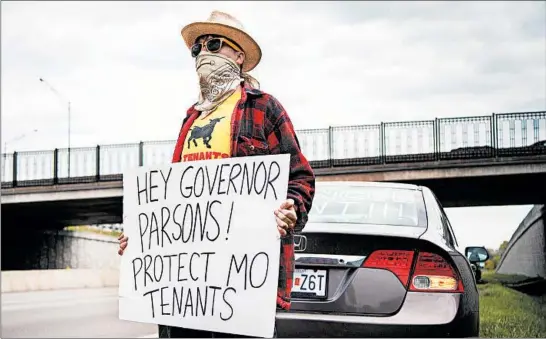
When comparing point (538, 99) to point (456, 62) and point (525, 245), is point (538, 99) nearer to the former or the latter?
point (456, 62)

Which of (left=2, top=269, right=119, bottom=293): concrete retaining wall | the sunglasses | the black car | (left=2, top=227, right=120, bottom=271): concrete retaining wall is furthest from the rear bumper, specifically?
(left=2, top=227, right=120, bottom=271): concrete retaining wall

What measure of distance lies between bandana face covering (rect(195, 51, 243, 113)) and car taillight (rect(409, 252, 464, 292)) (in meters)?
1.56

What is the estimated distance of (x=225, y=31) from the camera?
12.0 ft

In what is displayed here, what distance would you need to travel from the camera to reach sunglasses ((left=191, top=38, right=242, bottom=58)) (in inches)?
144

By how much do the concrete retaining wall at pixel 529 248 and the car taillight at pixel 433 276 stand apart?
176 centimetres

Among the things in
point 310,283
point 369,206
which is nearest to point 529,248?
point 369,206

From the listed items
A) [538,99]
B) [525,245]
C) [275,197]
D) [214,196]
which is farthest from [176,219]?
[525,245]

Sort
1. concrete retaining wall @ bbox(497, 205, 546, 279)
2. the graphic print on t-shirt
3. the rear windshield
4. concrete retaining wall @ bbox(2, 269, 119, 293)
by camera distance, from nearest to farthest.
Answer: the graphic print on t-shirt → the rear windshield → concrete retaining wall @ bbox(497, 205, 546, 279) → concrete retaining wall @ bbox(2, 269, 119, 293)

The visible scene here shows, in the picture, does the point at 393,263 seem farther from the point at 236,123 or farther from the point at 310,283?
the point at 236,123

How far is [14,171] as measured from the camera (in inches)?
1390

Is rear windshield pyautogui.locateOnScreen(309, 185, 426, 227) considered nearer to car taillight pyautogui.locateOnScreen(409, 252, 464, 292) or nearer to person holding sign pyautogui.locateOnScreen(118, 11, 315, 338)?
car taillight pyautogui.locateOnScreen(409, 252, 464, 292)

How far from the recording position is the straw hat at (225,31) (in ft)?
11.9

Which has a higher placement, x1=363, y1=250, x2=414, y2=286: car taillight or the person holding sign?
the person holding sign

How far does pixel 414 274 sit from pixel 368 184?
1164 millimetres
